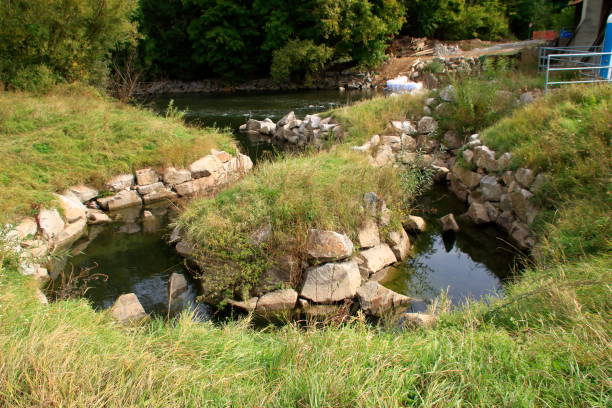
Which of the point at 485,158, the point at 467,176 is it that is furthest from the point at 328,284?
the point at 467,176

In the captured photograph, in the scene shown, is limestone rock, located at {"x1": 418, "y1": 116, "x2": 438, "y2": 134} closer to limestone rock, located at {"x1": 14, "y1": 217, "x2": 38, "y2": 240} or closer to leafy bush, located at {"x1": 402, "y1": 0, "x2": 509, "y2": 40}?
limestone rock, located at {"x1": 14, "y1": 217, "x2": 38, "y2": 240}

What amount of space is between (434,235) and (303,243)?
117 inches

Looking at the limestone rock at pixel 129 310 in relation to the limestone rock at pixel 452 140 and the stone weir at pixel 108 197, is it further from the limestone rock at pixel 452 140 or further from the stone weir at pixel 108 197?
the limestone rock at pixel 452 140

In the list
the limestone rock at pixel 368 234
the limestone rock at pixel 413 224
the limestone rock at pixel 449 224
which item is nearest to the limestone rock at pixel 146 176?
the limestone rock at pixel 368 234

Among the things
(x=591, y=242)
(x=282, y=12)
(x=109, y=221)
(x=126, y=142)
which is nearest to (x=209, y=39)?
(x=282, y=12)

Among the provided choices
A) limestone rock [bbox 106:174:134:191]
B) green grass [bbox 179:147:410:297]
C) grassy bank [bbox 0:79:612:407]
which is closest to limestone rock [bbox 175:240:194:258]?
green grass [bbox 179:147:410:297]

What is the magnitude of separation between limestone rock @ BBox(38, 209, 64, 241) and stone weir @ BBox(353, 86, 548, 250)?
18.8 ft

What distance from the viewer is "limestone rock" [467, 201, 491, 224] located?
8.41 meters

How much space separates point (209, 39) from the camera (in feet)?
105

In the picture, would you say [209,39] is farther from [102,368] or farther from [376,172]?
[102,368]

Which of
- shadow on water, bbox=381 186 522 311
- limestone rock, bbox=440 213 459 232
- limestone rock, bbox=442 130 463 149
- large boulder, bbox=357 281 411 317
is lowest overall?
shadow on water, bbox=381 186 522 311

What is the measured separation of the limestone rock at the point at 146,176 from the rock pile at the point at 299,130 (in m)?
4.25

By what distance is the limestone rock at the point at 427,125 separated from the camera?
12.3 m

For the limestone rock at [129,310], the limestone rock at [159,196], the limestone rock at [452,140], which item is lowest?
the limestone rock at [159,196]
